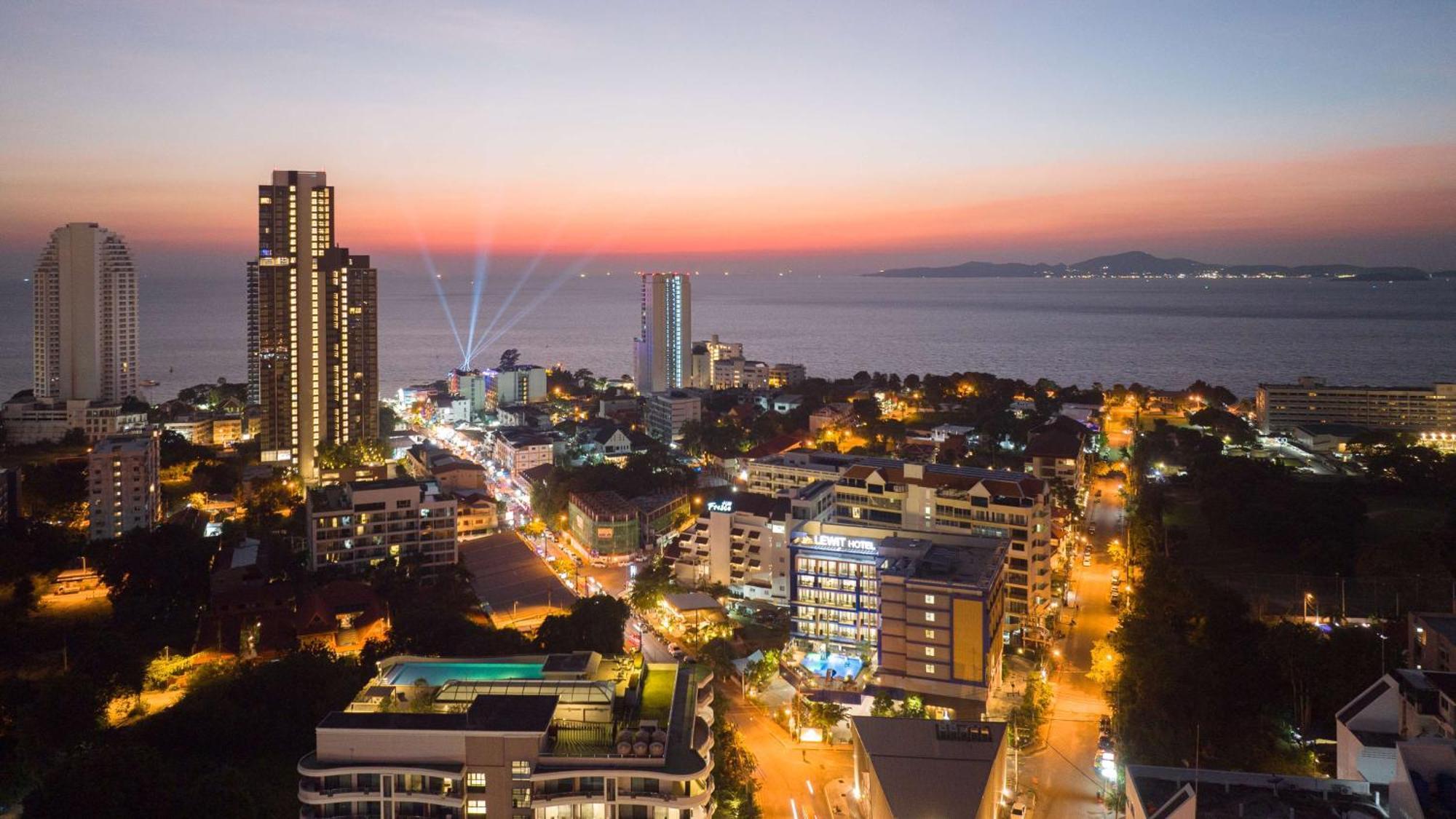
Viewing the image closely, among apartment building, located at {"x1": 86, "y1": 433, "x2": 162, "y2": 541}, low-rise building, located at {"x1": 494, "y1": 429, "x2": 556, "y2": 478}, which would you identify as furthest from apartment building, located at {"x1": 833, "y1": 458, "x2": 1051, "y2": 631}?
apartment building, located at {"x1": 86, "y1": 433, "x2": 162, "y2": 541}

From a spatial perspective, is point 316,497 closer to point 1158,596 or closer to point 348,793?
point 348,793

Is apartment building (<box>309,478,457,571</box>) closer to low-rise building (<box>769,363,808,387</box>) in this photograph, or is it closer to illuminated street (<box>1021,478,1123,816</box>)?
illuminated street (<box>1021,478,1123,816</box>)

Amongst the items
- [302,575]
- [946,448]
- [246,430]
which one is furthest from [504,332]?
[302,575]

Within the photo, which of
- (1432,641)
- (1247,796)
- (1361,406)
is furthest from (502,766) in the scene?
(1361,406)

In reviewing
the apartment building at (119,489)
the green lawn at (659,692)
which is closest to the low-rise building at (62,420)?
the apartment building at (119,489)

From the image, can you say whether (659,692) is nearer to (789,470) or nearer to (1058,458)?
(789,470)
